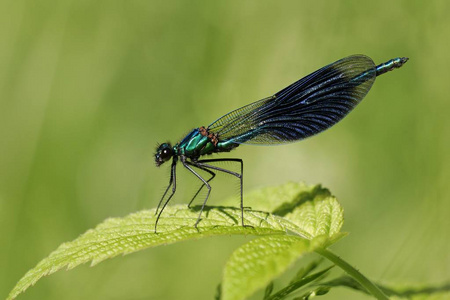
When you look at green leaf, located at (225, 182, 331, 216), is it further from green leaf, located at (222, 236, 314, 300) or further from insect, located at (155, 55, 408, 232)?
green leaf, located at (222, 236, 314, 300)

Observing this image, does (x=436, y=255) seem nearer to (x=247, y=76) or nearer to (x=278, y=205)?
(x=278, y=205)

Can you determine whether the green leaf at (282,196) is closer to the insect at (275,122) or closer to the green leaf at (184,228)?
the green leaf at (184,228)

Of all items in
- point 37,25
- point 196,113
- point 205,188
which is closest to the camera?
point 205,188

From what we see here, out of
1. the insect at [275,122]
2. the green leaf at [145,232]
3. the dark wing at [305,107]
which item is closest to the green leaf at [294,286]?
the green leaf at [145,232]

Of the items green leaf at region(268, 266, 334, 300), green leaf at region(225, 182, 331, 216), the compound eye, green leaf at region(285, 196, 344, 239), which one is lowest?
green leaf at region(268, 266, 334, 300)

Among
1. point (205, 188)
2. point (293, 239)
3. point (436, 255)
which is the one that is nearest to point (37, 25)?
point (205, 188)

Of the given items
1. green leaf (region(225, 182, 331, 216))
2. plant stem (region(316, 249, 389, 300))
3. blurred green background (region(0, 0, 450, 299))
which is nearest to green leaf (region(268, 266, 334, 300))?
plant stem (region(316, 249, 389, 300))
